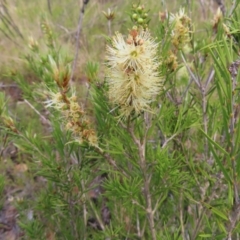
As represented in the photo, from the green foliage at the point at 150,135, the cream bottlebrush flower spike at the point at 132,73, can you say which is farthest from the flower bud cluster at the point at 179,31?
the cream bottlebrush flower spike at the point at 132,73

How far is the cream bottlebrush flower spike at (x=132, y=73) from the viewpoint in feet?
2.48

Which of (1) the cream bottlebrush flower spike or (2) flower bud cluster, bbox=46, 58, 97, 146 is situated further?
(2) flower bud cluster, bbox=46, 58, 97, 146

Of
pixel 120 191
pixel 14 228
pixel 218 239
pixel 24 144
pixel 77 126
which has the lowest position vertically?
pixel 14 228

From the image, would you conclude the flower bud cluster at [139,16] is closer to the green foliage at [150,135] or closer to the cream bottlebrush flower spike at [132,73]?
the green foliage at [150,135]

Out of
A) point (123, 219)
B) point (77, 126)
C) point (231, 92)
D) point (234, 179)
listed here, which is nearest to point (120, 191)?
point (77, 126)

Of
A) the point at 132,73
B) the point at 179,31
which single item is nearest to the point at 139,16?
the point at 179,31

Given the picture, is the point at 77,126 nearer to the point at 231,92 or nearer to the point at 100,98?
the point at 100,98

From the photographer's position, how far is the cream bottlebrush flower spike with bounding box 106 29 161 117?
2.48ft

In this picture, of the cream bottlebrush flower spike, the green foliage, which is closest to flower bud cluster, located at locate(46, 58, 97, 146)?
the green foliage

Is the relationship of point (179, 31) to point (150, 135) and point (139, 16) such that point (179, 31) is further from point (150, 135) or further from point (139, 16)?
point (150, 135)

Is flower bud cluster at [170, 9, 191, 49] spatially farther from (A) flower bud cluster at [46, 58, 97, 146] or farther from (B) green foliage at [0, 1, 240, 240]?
(A) flower bud cluster at [46, 58, 97, 146]

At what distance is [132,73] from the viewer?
756 mm

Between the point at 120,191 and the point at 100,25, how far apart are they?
3079 mm

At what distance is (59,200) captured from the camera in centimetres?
126
